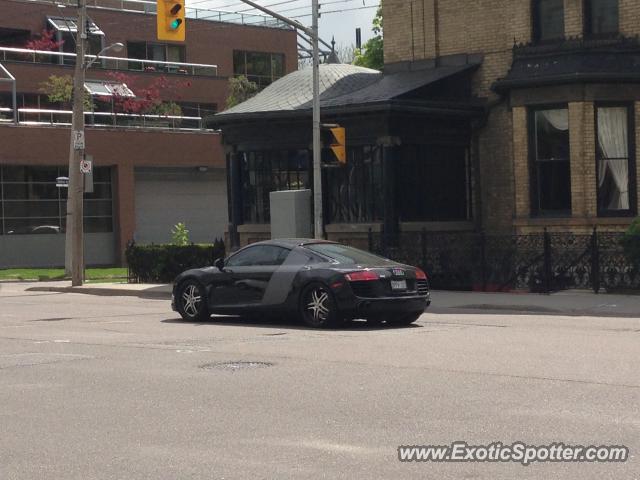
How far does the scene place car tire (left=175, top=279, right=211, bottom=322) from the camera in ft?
61.3

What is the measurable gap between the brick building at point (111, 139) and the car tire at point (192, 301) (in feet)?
99.3

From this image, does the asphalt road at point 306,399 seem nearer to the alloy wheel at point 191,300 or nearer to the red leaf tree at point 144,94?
the alloy wheel at point 191,300

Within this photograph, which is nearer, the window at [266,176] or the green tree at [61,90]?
the window at [266,176]

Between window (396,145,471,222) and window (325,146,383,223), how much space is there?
22.0 inches

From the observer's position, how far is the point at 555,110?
86.5ft

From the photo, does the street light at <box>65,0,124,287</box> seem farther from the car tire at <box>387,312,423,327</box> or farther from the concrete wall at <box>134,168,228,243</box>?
the concrete wall at <box>134,168,228,243</box>

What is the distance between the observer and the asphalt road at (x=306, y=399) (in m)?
7.77

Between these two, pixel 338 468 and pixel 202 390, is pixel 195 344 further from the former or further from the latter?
pixel 338 468

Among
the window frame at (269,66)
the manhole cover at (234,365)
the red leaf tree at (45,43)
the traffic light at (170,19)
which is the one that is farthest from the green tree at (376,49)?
the manhole cover at (234,365)

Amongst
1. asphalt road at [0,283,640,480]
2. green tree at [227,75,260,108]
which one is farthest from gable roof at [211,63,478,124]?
green tree at [227,75,260,108]

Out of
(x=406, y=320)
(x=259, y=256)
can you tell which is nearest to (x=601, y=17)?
(x=406, y=320)

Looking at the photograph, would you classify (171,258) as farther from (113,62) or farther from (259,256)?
(113,62)

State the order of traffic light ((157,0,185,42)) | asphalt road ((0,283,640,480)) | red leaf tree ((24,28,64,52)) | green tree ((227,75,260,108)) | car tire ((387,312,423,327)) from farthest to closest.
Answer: green tree ((227,75,260,108)) → red leaf tree ((24,28,64,52)) → traffic light ((157,0,185,42)) → car tire ((387,312,423,327)) → asphalt road ((0,283,640,480))

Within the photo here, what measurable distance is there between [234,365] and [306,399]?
8.62 feet
